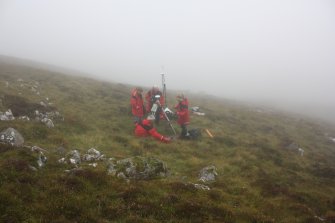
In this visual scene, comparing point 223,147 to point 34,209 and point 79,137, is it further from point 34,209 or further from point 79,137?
point 34,209

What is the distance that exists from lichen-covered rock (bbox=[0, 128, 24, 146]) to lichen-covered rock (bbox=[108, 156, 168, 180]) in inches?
195

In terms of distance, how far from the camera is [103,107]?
30.4 m

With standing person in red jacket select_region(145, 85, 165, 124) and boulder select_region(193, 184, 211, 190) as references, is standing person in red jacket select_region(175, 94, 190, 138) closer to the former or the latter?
standing person in red jacket select_region(145, 85, 165, 124)

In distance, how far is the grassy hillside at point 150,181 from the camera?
12281 mm

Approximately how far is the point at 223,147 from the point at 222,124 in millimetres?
8675

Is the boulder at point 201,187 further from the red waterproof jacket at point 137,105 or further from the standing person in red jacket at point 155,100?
the standing person in red jacket at point 155,100

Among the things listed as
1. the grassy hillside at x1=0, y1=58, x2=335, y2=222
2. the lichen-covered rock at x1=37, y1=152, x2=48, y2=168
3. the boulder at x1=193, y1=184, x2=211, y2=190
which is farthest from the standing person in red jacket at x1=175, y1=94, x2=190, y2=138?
the lichen-covered rock at x1=37, y1=152, x2=48, y2=168

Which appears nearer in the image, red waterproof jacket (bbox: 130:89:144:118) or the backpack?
the backpack

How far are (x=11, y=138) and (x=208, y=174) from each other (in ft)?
33.1

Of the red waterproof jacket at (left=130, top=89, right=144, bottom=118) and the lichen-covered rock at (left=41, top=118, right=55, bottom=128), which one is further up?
the red waterproof jacket at (left=130, top=89, right=144, bottom=118)

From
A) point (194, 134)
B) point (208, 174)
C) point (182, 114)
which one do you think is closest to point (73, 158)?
point (208, 174)

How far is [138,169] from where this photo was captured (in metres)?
15.9

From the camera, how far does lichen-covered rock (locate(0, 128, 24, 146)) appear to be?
16.8m

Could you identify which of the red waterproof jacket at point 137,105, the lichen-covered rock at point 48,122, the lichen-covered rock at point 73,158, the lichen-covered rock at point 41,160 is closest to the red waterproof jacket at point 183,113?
the red waterproof jacket at point 137,105
